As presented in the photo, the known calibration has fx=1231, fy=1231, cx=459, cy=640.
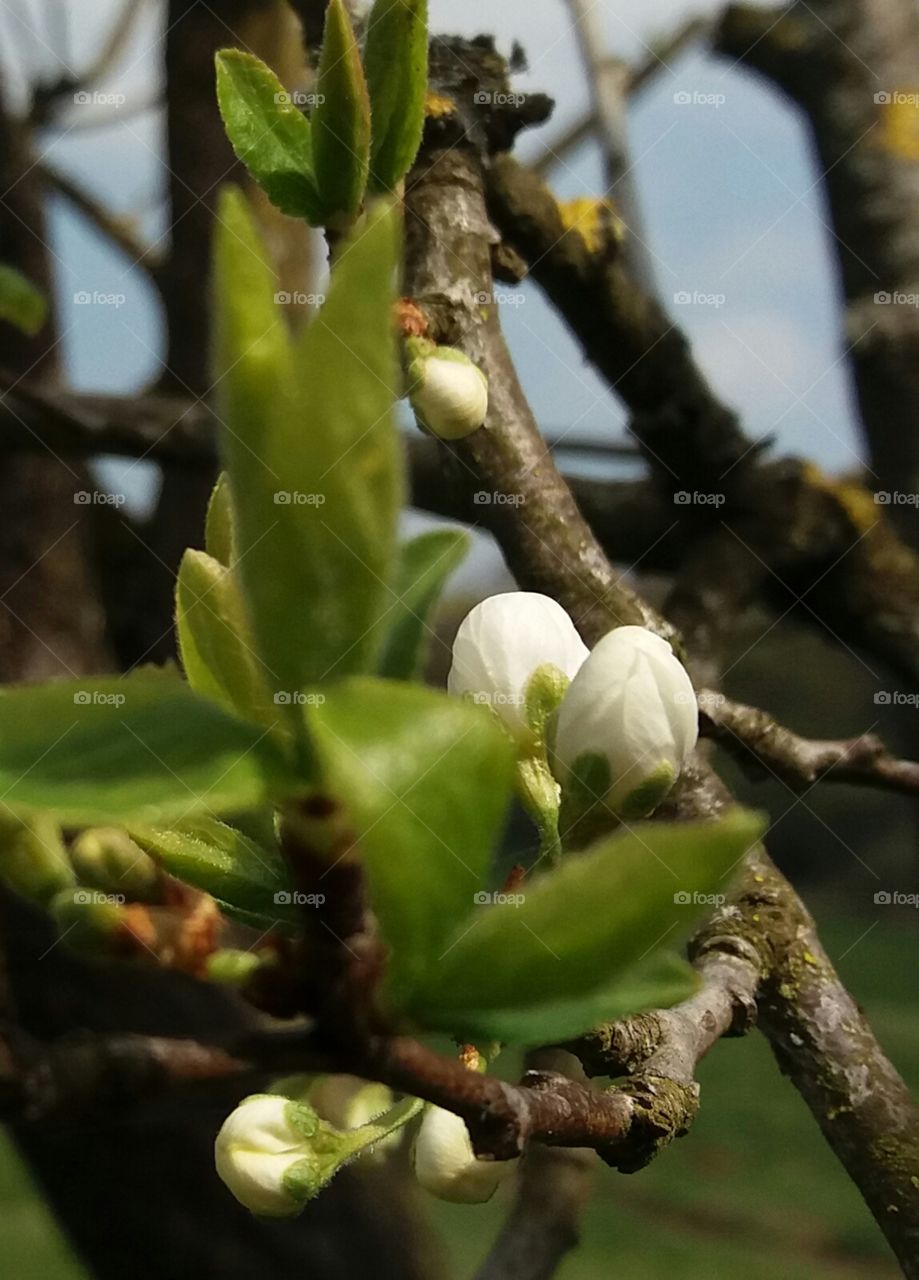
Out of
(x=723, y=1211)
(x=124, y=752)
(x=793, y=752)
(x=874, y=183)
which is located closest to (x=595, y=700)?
(x=124, y=752)

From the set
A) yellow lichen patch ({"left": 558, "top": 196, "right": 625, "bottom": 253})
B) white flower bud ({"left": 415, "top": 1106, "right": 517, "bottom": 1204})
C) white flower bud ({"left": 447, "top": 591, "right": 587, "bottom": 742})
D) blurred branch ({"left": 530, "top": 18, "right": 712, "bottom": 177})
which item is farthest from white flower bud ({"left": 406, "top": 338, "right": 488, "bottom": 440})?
blurred branch ({"left": 530, "top": 18, "right": 712, "bottom": 177})

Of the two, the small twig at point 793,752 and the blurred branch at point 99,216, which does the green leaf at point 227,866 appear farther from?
the blurred branch at point 99,216

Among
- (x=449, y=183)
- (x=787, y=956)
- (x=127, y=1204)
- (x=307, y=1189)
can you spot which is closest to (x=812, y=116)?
(x=449, y=183)

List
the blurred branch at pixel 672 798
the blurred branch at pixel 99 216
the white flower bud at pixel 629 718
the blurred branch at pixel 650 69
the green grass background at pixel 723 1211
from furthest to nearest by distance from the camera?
1. the green grass background at pixel 723 1211
2. the blurred branch at pixel 99 216
3. the blurred branch at pixel 650 69
4. the blurred branch at pixel 672 798
5. the white flower bud at pixel 629 718

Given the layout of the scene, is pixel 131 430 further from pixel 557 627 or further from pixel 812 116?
pixel 557 627

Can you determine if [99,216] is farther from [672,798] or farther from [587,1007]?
[587,1007]

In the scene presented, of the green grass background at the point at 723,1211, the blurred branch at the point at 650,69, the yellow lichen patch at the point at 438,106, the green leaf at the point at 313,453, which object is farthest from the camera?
the green grass background at the point at 723,1211

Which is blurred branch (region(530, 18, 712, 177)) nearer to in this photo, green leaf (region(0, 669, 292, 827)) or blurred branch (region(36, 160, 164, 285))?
blurred branch (region(36, 160, 164, 285))

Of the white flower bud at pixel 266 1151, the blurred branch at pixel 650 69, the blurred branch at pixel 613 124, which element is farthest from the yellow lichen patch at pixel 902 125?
→ the white flower bud at pixel 266 1151
